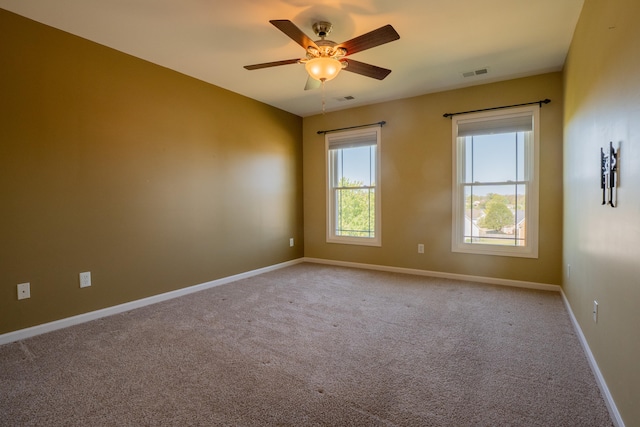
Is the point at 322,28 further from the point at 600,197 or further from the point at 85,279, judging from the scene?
the point at 85,279

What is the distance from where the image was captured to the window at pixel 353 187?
483 cm

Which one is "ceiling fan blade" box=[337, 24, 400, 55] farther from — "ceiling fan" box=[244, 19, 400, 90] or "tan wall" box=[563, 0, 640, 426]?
"tan wall" box=[563, 0, 640, 426]

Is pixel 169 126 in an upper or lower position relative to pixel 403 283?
upper

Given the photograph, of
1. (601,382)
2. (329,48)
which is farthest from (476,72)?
(601,382)

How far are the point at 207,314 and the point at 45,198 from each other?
1.69m

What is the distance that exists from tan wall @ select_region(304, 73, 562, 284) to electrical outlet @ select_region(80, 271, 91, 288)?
3330 mm

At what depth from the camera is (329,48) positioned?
7.70 feet

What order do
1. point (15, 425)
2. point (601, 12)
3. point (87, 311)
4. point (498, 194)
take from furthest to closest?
point (498, 194)
point (87, 311)
point (601, 12)
point (15, 425)

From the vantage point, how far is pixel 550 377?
1.88m

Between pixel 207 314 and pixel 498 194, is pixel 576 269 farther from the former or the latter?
pixel 207 314

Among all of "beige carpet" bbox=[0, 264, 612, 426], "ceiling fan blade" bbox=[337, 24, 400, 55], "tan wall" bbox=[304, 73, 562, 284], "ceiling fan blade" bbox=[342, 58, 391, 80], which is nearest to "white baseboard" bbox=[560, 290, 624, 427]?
"beige carpet" bbox=[0, 264, 612, 426]

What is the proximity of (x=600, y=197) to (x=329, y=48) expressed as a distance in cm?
208

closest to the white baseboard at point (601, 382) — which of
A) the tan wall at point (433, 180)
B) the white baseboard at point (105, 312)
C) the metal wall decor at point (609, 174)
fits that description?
the metal wall decor at point (609, 174)

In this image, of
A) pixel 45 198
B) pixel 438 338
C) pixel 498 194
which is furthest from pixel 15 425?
pixel 498 194
